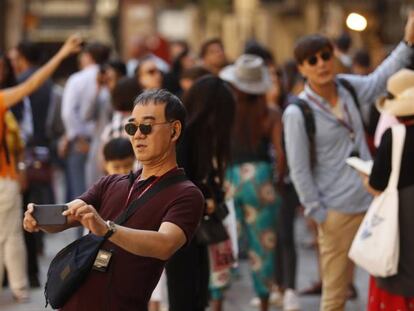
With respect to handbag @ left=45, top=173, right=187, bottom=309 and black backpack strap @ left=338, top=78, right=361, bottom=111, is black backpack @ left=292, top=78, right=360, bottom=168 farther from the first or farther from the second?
handbag @ left=45, top=173, right=187, bottom=309

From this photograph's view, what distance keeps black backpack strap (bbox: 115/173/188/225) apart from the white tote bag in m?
1.96

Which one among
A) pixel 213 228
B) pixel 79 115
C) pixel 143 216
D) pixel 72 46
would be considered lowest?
pixel 79 115

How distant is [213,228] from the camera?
7566mm

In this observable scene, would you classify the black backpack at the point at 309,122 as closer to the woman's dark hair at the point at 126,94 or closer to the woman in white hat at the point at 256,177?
the woman in white hat at the point at 256,177

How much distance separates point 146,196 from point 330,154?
2888 millimetres

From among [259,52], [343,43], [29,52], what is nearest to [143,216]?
[259,52]

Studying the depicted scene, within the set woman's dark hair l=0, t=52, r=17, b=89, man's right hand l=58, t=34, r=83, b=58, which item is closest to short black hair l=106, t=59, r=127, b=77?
woman's dark hair l=0, t=52, r=17, b=89

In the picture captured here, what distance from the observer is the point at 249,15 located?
35812mm

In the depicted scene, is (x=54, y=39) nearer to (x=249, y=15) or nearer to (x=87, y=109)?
(x=249, y=15)

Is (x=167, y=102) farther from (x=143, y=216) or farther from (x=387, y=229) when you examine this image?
(x=387, y=229)

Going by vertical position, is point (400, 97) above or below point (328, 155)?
above

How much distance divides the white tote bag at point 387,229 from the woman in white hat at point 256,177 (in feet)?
7.74

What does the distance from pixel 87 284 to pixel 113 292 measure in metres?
0.11

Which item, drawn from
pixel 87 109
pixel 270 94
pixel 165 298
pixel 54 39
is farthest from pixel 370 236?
pixel 54 39
